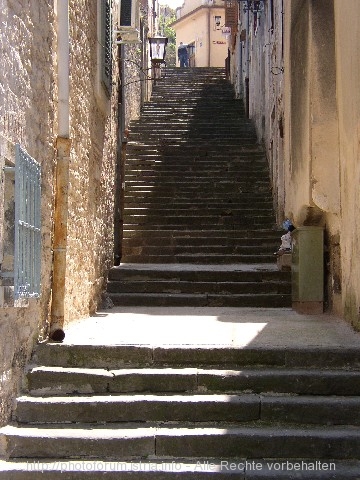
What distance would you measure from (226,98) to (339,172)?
12579 mm

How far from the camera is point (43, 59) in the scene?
512cm

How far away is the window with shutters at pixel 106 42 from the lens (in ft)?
25.5

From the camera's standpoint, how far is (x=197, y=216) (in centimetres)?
1170

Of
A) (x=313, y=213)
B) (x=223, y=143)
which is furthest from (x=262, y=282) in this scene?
(x=223, y=143)

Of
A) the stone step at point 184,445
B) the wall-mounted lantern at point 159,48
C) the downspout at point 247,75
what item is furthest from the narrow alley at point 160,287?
the downspout at point 247,75

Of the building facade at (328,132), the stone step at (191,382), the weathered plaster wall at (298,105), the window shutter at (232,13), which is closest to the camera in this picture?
the stone step at (191,382)

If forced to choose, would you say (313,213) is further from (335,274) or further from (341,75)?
(341,75)

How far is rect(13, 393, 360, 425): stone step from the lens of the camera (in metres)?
4.38

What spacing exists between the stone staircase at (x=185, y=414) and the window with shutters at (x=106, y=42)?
400cm

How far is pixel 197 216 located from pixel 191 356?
6.92m

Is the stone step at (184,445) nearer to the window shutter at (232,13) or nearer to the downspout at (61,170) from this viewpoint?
the downspout at (61,170)

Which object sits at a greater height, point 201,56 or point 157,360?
point 201,56

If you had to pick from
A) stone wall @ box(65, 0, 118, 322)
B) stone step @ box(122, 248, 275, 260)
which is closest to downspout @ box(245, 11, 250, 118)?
stone step @ box(122, 248, 275, 260)

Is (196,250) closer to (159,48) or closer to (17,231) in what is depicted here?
(159,48)
